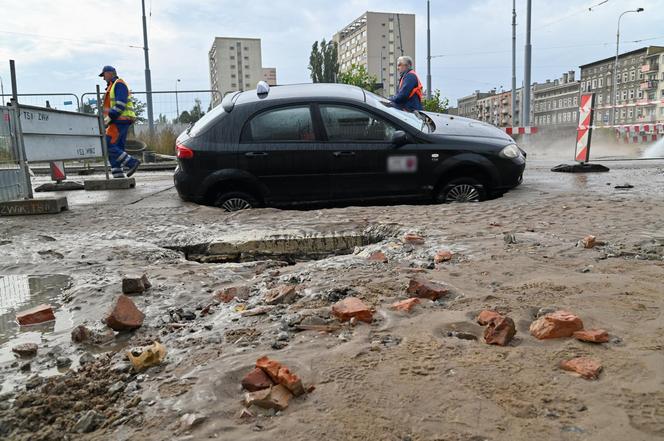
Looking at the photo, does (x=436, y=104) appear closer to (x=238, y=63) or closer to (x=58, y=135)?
(x=58, y=135)

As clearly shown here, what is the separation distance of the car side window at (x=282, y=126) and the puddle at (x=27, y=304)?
9.83 feet

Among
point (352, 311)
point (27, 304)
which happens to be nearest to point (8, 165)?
point (27, 304)

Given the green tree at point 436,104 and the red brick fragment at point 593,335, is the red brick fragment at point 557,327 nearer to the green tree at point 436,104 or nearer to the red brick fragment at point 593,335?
the red brick fragment at point 593,335

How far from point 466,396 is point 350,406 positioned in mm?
444

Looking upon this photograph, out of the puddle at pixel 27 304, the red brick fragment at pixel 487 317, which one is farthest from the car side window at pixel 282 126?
the red brick fragment at pixel 487 317

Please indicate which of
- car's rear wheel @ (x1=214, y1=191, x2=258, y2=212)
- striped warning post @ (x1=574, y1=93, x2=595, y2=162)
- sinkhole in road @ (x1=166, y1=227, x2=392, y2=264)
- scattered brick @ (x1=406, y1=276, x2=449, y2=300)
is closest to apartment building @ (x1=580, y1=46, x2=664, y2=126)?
striped warning post @ (x1=574, y1=93, x2=595, y2=162)

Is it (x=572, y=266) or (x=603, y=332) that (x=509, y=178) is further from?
(x=603, y=332)

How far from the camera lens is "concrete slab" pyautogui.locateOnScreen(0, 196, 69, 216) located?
7129 mm

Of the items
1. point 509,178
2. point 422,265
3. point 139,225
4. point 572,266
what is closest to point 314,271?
point 422,265

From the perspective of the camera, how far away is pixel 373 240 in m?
5.04

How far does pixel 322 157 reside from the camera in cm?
→ 644

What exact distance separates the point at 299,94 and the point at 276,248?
245 cm

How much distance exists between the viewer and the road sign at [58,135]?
7723 mm

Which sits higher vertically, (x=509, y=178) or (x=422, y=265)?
(x=509, y=178)
